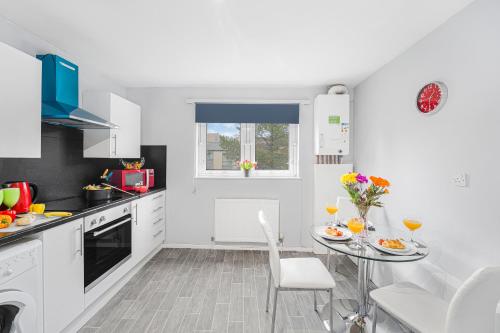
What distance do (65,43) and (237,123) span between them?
7.06ft

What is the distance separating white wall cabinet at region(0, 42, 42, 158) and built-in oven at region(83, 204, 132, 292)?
693 millimetres

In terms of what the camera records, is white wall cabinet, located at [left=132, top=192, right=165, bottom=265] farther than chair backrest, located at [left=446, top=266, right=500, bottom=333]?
Yes

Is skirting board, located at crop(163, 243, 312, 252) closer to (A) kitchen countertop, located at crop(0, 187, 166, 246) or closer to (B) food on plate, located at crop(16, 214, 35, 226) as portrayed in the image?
(A) kitchen countertop, located at crop(0, 187, 166, 246)

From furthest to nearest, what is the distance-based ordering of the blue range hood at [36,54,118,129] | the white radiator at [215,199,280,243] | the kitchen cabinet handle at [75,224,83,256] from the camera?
the white radiator at [215,199,280,243] < the blue range hood at [36,54,118,129] < the kitchen cabinet handle at [75,224,83,256]

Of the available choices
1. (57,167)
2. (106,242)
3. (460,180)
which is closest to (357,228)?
(460,180)

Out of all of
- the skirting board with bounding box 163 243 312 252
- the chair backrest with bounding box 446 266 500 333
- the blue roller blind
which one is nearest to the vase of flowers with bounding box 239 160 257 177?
the blue roller blind

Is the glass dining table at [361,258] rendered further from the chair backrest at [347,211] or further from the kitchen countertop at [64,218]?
the kitchen countertop at [64,218]

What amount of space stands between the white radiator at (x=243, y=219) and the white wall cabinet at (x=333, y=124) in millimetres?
1090

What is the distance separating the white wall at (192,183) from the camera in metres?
3.62

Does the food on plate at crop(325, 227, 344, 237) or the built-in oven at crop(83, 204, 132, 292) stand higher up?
the food on plate at crop(325, 227, 344, 237)

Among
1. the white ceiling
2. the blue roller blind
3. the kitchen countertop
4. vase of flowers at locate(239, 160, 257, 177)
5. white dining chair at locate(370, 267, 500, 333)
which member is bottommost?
white dining chair at locate(370, 267, 500, 333)

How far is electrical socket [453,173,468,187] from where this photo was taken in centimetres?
168

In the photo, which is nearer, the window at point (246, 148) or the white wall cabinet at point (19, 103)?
the white wall cabinet at point (19, 103)

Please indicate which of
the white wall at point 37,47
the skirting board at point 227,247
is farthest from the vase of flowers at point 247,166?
the white wall at point 37,47
